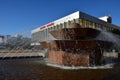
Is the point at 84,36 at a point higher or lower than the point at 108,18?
lower

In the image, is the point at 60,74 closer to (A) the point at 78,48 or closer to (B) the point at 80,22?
(A) the point at 78,48

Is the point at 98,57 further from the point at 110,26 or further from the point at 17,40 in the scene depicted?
the point at 110,26

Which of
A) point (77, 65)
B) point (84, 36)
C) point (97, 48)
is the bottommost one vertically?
point (77, 65)

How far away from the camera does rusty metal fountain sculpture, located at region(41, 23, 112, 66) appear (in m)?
13.4

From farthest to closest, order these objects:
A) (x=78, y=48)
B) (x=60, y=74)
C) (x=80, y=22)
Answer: (x=80, y=22)
(x=78, y=48)
(x=60, y=74)

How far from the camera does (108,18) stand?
60.6m

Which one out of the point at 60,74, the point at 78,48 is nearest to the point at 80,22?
the point at 78,48

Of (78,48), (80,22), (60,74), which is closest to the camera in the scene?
(60,74)

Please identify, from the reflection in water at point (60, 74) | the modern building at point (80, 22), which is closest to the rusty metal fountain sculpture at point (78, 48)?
the reflection in water at point (60, 74)

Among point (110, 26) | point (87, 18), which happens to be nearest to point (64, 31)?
point (87, 18)

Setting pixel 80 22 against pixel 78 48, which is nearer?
pixel 78 48

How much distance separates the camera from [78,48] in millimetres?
13578

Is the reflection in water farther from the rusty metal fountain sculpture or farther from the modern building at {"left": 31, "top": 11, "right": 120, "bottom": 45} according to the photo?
the modern building at {"left": 31, "top": 11, "right": 120, "bottom": 45}

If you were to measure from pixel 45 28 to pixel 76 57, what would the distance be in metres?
50.6
